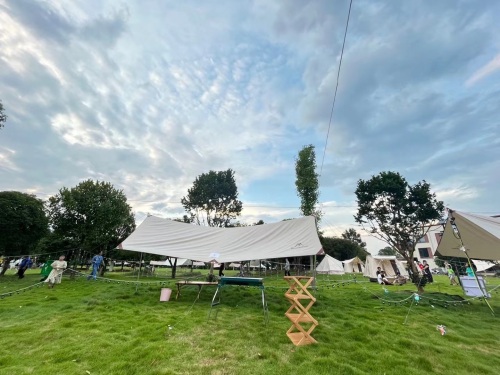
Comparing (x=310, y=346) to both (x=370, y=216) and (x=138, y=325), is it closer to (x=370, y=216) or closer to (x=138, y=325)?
(x=138, y=325)

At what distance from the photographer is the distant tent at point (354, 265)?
106 ft

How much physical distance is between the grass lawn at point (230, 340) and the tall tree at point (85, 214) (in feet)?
29.6

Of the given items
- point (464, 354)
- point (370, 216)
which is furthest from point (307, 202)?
point (464, 354)

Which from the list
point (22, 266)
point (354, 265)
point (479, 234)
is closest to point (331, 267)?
point (354, 265)

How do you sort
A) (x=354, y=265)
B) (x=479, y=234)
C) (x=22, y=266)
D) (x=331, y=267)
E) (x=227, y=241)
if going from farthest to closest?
(x=354, y=265)
(x=331, y=267)
(x=22, y=266)
(x=227, y=241)
(x=479, y=234)

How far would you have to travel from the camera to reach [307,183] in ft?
71.4

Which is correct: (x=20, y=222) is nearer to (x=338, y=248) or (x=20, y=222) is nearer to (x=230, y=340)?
(x=230, y=340)

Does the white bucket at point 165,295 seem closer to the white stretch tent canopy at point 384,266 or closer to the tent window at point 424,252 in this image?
the white stretch tent canopy at point 384,266

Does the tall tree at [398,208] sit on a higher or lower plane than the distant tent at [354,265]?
higher

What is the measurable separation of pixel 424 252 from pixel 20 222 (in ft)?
210

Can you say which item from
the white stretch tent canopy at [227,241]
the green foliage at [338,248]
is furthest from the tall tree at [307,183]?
the green foliage at [338,248]

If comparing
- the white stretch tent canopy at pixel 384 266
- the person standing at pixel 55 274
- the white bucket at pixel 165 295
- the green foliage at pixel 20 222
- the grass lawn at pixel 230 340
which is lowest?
the grass lawn at pixel 230 340

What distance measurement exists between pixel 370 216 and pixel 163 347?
1861 centimetres

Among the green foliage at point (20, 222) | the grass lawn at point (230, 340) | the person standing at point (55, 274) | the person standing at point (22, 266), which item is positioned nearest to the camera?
the grass lawn at point (230, 340)
